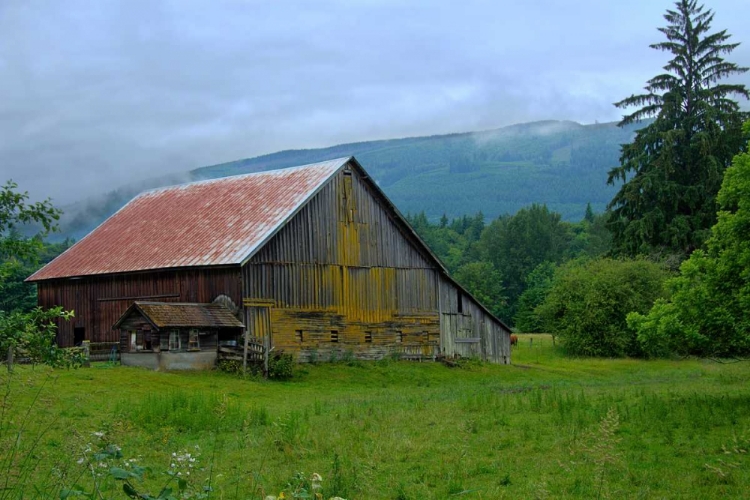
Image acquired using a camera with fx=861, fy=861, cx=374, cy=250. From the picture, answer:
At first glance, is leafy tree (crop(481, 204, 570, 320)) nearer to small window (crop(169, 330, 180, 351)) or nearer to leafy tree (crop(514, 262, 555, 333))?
leafy tree (crop(514, 262, 555, 333))

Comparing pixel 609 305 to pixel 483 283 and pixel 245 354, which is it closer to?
pixel 245 354

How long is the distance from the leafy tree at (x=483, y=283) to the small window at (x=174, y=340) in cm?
7413

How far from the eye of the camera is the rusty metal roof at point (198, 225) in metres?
39.2

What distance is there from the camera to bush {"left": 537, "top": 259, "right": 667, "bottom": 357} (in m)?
53.3

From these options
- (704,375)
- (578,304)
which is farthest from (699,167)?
(704,375)

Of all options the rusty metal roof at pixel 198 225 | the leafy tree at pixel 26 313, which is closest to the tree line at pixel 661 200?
the rusty metal roof at pixel 198 225

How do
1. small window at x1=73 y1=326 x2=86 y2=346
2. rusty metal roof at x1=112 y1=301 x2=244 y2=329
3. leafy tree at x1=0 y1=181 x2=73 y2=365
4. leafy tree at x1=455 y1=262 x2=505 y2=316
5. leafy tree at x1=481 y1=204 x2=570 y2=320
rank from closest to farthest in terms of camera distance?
leafy tree at x1=0 y1=181 x2=73 y2=365
rusty metal roof at x1=112 y1=301 x2=244 y2=329
small window at x1=73 y1=326 x2=86 y2=346
leafy tree at x1=455 y1=262 x2=505 y2=316
leafy tree at x1=481 y1=204 x2=570 y2=320

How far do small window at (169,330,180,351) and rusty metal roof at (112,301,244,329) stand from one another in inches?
25.3

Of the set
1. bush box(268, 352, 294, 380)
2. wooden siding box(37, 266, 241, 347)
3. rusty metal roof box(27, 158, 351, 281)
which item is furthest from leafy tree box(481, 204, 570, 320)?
bush box(268, 352, 294, 380)

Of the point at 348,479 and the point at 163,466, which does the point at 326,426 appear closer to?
the point at 163,466

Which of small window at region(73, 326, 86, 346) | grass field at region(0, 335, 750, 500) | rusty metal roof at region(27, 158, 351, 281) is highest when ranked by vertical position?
rusty metal roof at region(27, 158, 351, 281)

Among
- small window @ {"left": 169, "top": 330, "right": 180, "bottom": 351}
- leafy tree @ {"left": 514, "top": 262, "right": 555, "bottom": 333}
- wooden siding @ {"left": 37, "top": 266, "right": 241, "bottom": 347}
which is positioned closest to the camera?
small window @ {"left": 169, "top": 330, "right": 180, "bottom": 351}

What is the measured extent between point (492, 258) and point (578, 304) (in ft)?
241

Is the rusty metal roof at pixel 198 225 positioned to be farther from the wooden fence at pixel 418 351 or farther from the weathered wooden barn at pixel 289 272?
the wooden fence at pixel 418 351
